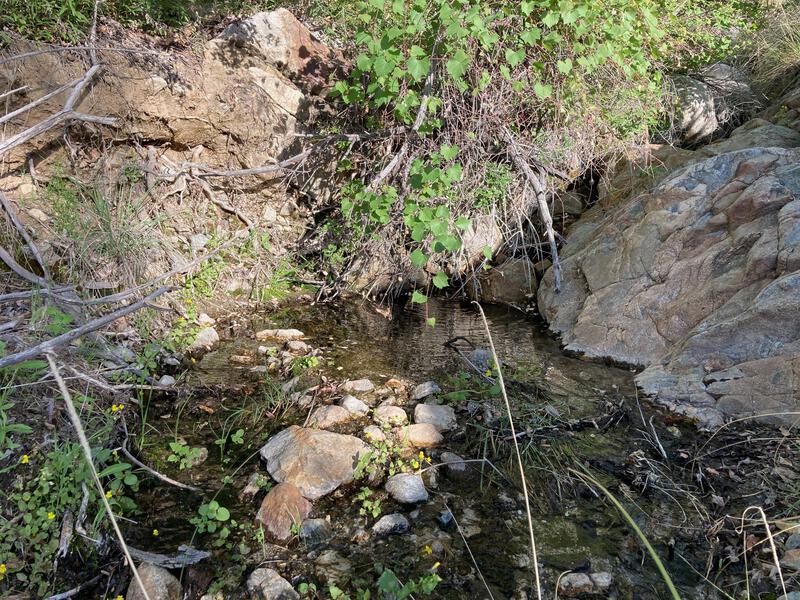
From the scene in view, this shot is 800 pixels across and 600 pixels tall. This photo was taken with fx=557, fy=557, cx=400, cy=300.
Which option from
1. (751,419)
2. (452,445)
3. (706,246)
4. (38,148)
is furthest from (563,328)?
(38,148)

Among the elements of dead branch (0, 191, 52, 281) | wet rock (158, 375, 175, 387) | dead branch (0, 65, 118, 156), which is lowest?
wet rock (158, 375, 175, 387)

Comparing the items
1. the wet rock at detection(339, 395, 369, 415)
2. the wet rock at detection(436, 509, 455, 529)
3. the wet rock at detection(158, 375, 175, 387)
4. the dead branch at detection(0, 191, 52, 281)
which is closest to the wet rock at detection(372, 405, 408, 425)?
the wet rock at detection(339, 395, 369, 415)

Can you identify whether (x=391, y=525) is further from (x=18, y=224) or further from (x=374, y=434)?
(x=18, y=224)

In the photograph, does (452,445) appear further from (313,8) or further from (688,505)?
(313,8)

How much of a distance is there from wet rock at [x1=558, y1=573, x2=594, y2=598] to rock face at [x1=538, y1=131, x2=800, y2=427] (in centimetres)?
147

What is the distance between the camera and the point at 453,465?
2.71 meters

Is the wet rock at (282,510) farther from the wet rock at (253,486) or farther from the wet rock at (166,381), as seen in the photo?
the wet rock at (166,381)

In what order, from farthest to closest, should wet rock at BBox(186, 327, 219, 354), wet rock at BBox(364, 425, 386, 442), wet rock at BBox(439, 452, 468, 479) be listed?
wet rock at BBox(186, 327, 219, 354), wet rock at BBox(364, 425, 386, 442), wet rock at BBox(439, 452, 468, 479)

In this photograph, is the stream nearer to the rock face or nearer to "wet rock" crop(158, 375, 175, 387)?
"wet rock" crop(158, 375, 175, 387)

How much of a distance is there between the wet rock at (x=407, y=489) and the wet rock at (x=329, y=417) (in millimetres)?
554

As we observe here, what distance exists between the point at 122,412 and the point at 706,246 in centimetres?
392

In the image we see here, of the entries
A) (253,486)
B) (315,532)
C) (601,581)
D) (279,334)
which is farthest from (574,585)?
(279,334)

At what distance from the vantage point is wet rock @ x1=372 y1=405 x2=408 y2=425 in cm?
298

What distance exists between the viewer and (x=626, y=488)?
2.57 metres
